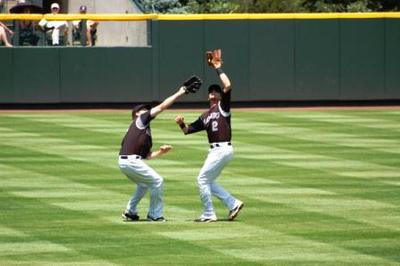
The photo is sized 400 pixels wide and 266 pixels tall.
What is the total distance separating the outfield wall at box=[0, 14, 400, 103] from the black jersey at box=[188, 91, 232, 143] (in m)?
16.1

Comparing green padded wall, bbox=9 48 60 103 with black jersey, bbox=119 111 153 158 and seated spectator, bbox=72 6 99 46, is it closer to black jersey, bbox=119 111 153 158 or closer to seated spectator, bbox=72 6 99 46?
seated spectator, bbox=72 6 99 46

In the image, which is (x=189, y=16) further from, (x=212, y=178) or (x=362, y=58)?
(x=212, y=178)

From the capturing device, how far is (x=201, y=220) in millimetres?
14562

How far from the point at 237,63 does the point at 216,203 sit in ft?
49.2

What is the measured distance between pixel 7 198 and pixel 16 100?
14002 millimetres

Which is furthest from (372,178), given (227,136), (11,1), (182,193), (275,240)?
(11,1)

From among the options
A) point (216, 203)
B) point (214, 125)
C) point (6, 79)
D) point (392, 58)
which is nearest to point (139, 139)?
point (214, 125)

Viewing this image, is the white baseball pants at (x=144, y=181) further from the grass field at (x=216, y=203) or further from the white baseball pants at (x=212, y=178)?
the white baseball pants at (x=212, y=178)

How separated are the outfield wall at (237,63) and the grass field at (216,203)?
2660 millimetres

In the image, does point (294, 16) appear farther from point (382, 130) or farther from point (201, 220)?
point (201, 220)

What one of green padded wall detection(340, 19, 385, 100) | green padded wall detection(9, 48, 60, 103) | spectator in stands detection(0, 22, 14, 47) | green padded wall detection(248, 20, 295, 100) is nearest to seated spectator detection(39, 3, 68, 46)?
green padded wall detection(9, 48, 60, 103)

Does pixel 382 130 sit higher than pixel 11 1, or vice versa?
pixel 11 1

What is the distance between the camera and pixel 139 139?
14.6 m

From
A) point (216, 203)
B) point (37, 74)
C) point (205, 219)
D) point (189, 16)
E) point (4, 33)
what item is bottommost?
point (216, 203)
